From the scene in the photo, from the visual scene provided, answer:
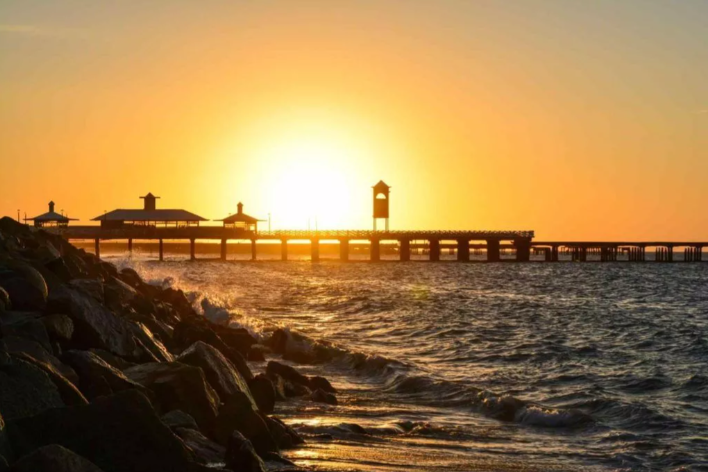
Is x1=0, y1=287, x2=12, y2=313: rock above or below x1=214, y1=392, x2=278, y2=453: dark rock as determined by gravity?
above

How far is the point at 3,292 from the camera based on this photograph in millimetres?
13617

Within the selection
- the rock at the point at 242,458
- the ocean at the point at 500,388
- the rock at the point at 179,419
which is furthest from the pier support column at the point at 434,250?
the rock at the point at 242,458

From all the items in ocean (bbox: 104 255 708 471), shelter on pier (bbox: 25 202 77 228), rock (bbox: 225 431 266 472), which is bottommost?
ocean (bbox: 104 255 708 471)

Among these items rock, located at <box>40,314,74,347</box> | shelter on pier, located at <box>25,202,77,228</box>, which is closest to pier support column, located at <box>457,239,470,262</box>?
shelter on pier, located at <box>25,202,77,228</box>

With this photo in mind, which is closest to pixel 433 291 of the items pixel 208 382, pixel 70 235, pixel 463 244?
pixel 208 382

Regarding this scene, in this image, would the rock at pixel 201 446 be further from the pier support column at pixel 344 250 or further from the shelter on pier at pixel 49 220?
the pier support column at pixel 344 250

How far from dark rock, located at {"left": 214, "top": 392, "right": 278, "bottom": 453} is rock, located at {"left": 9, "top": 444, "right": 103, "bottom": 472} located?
336 cm

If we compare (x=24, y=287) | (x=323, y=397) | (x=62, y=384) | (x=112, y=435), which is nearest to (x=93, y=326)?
(x=24, y=287)

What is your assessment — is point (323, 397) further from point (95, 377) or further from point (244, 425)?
point (95, 377)

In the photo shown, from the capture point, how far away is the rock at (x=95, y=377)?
10.4m

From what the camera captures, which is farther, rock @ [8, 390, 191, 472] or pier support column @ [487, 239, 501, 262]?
pier support column @ [487, 239, 501, 262]

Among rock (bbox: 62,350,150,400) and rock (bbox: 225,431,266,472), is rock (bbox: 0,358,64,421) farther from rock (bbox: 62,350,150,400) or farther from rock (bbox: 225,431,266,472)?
rock (bbox: 225,431,266,472)

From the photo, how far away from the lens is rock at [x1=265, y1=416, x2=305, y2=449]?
1127 cm

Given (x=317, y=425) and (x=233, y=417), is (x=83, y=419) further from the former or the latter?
(x=317, y=425)
